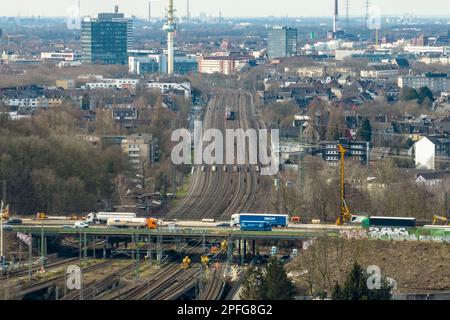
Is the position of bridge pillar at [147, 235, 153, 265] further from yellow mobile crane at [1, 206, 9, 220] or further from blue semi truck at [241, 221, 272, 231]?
yellow mobile crane at [1, 206, 9, 220]

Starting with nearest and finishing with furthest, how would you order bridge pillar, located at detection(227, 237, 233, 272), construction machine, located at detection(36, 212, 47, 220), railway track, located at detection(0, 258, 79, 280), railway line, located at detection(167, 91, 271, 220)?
railway track, located at detection(0, 258, 79, 280)
bridge pillar, located at detection(227, 237, 233, 272)
construction machine, located at detection(36, 212, 47, 220)
railway line, located at detection(167, 91, 271, 220)

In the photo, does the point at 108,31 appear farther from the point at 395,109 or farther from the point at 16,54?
the point at 395,109

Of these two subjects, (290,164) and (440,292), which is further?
(290,164)

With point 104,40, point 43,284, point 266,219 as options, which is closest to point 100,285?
point 43,284

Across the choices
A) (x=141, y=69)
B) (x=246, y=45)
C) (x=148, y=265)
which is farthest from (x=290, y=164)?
(x=246, y=45)

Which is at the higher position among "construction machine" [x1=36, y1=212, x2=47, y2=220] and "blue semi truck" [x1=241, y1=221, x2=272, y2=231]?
"blue semi truck" [x1=241, y1=221, x2=272, y2=231]

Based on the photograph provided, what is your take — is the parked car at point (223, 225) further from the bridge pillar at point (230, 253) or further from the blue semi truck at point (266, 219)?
the bridge pillar at point (230, 253)

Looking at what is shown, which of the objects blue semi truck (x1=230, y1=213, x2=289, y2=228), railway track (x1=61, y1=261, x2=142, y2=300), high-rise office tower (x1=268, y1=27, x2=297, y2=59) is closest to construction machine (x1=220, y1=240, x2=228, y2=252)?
blue semi truck (x1=230, y1=213, x2=289, y2=228)
